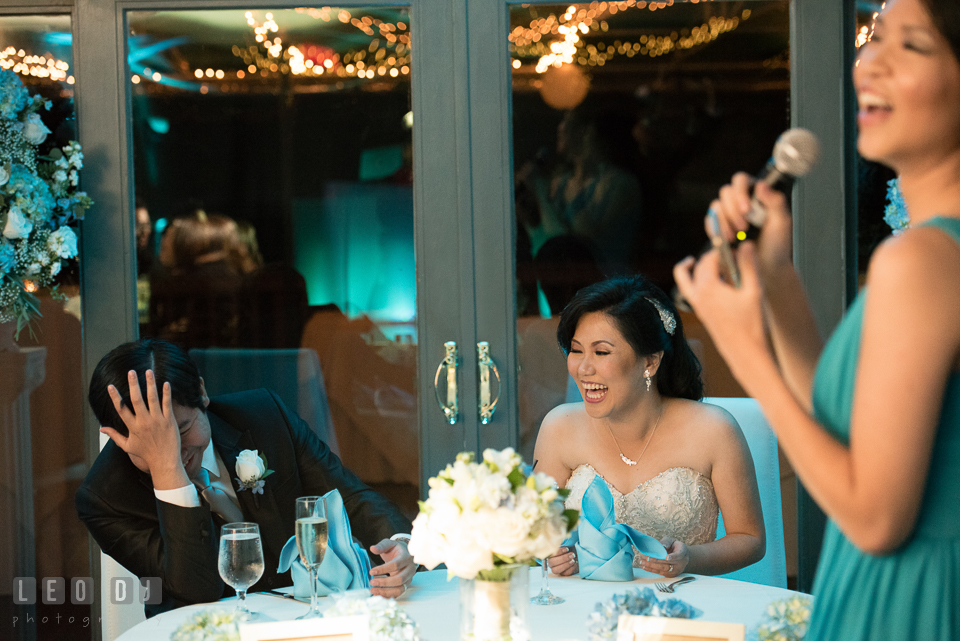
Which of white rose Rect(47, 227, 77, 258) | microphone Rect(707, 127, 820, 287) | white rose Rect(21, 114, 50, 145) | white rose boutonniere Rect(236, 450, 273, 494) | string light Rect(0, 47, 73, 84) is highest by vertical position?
string light Rect(0, 47, 73, 84)

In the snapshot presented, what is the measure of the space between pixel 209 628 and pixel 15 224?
164 cm

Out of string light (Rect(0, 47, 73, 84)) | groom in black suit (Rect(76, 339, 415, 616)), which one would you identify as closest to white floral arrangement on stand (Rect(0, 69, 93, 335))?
string light (Rect(0, 47, 73, 84))

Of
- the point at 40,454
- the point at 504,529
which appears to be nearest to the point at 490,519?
the point at 504,529

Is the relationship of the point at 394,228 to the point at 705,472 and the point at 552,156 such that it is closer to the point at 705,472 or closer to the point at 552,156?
the point at 552,156

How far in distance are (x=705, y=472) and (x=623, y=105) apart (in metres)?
1.39

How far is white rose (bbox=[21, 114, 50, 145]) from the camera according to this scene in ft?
8.50

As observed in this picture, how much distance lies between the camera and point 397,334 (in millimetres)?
3062

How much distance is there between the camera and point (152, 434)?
2.06m

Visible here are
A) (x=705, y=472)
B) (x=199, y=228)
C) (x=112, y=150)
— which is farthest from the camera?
(x=199, y=228)

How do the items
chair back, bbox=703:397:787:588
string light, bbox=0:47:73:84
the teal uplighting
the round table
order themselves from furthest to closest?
the teal uplighting < string light, bbox=0:47:73:84 < chair back, bbox=703:397:787:588 < the round table

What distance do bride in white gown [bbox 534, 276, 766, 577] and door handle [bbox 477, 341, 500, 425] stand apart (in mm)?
409

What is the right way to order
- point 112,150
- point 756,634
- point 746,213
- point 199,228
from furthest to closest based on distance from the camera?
point 199,228
point 112,150
point 756,634
point 746,213

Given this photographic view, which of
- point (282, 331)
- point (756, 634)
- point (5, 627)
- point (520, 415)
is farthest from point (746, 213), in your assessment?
point (5, 627)

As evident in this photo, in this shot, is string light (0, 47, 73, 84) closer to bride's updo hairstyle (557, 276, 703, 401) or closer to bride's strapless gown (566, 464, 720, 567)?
bride's updo hairstyle (557, 276, 703, 401)
